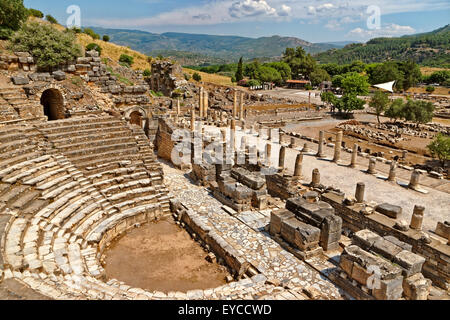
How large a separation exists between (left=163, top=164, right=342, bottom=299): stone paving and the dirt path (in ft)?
3.60

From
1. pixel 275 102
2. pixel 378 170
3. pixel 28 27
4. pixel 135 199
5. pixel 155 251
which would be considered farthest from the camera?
pixel 275 102

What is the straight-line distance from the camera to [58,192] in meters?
11.7

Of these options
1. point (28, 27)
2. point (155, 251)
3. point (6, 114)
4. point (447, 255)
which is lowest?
point (155, 251)

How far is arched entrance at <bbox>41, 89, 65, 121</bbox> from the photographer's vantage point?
18.3m

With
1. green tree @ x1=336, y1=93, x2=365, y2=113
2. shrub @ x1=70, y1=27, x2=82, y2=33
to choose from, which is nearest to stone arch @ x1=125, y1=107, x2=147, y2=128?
green tree @ x1=336, y1=93, x2=365, y2=113

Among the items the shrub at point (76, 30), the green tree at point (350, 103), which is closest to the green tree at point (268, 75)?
the green tree at point (350, 103)

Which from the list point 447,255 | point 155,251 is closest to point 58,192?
point 155,251

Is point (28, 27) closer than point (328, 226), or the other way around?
point (328, 226)

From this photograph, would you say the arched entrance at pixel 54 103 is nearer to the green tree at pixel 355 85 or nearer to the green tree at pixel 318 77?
the green tree at pixel 355 85

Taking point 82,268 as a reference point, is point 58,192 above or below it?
above

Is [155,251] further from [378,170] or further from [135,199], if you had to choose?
[378,170]

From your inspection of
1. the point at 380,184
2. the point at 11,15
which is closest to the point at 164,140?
the point at 380,184

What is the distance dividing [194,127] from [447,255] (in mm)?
19208
